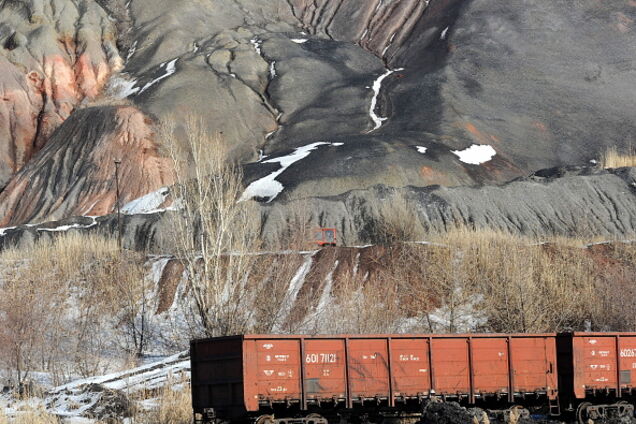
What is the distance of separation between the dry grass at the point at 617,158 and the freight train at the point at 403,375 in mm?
51420

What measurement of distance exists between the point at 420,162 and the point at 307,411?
167 feet

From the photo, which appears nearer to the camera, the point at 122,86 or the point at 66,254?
the point at 66,254

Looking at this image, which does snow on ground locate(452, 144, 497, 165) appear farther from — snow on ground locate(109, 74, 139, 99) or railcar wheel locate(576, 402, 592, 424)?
railcar wheel locate(576, 402, 592, 424)

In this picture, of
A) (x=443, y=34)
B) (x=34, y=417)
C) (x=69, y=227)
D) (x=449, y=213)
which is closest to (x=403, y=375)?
(x=34, y=417)

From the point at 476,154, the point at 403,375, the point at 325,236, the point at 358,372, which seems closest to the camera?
the point at 358,372

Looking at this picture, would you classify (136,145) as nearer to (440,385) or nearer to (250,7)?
(250,7)

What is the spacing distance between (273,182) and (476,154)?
16768mm

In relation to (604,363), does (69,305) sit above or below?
below

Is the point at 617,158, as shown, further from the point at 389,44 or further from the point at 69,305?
the point at 69,305

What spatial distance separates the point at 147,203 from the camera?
7244cm

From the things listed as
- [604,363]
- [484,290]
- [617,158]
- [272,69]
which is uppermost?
[604,363]

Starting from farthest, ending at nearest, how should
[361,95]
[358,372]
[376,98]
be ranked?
[361,95] → [376,98] → [358,372]

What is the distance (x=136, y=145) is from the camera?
85.5 m

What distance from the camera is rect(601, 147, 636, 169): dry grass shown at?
2956 inches
